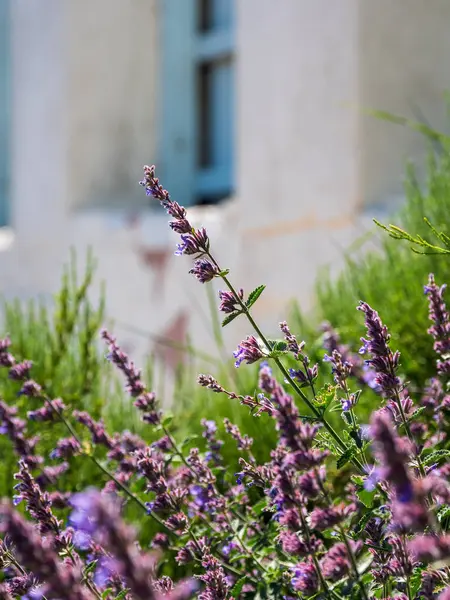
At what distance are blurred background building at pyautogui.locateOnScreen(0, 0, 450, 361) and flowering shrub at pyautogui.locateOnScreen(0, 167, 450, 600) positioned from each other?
1.31 metres

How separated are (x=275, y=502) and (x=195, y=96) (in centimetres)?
324

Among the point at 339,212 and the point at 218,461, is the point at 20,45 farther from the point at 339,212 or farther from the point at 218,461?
the point at 218,461

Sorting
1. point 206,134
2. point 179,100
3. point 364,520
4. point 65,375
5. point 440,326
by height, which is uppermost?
point 179,100

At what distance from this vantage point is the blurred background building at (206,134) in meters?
2.64

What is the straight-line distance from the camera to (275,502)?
65 cm

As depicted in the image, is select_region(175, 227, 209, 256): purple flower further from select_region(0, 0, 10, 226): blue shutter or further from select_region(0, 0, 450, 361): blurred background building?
select_region(0, 0, 10, 226): blue shutter

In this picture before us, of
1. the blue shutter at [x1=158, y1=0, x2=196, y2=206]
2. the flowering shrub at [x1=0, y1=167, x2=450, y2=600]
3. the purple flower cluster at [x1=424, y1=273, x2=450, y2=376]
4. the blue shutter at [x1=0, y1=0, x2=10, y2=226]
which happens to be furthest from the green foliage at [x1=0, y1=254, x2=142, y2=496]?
the blue shutter at [x1=0, y1=0, x2=10, y2=226]

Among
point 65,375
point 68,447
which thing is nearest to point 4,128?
point 65,375

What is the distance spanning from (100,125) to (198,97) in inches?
16.0

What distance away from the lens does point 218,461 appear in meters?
1.04

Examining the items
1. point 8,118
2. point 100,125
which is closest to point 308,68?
point 100,125

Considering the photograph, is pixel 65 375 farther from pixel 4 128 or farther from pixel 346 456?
pixel 4 128

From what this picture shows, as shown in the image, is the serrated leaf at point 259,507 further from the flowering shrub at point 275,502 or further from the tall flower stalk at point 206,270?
the tall flower stalk at point 206,270

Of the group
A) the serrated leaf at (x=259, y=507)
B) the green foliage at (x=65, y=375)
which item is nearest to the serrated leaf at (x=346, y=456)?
the serrated leaf at (x=259, y=507)
